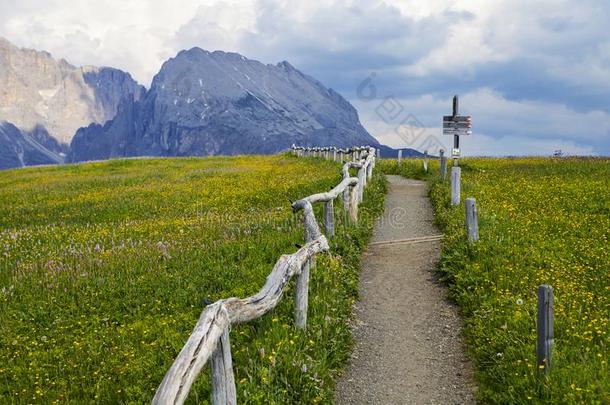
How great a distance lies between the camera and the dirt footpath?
7.89 metres

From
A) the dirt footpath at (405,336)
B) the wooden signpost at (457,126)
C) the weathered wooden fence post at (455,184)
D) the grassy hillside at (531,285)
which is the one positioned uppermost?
the wooden signpost at (457,126)

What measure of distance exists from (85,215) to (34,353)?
1494 centimetres

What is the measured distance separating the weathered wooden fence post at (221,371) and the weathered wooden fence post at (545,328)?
4313mm

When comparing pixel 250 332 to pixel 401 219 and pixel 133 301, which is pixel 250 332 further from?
pixel 401 219

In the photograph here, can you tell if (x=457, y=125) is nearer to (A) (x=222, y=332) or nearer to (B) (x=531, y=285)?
(B) (x=531, y=285)

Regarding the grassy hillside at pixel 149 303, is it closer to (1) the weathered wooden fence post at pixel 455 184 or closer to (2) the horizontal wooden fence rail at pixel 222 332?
(2) the horizontal wooden fence rail at pixel 222 332

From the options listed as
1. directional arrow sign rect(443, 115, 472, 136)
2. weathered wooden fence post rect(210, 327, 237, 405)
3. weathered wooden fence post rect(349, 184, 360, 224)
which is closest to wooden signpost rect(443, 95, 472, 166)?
directional arrow sign rect(443, 115, 472, 136)

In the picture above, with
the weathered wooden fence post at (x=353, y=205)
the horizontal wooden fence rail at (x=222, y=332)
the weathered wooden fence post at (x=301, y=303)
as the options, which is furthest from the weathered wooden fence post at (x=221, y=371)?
the weathered wooden fence post at (x=353, y=205)

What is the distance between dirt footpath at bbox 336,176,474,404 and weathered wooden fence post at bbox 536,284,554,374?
1.20 m

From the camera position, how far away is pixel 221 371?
5297 millimetres

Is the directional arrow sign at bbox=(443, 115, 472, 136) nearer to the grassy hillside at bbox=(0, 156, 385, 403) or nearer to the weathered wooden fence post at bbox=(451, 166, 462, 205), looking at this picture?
the weathered wooden fence post at bbox=(451, 166, 462, 205)

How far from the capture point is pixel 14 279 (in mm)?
12391

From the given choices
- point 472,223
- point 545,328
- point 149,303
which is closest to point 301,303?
point 545,328

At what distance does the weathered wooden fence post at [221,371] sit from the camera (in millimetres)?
5254
